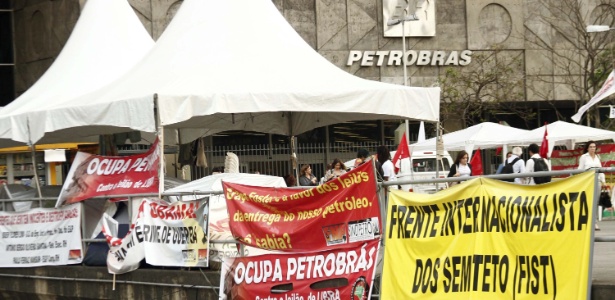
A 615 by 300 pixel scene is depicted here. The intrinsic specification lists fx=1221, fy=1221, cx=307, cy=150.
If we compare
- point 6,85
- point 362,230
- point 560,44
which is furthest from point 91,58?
point 560,44

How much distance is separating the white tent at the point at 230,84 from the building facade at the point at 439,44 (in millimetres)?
26354

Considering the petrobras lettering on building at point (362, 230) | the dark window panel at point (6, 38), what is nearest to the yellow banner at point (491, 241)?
the petrobras lettering on building at point (362, 230)

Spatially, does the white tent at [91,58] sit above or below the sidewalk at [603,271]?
above

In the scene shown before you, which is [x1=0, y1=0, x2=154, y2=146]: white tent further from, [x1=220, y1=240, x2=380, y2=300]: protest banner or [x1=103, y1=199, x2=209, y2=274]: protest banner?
[x1=220, y1=240, x2=380, y2=300]: protest banner

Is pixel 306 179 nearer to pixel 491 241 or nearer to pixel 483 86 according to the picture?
pixel 491 241

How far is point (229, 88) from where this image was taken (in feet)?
54.5

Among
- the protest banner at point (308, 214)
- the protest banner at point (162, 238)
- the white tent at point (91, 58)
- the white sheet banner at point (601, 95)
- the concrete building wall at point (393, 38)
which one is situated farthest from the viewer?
the concrete building wall at point (393, 38)

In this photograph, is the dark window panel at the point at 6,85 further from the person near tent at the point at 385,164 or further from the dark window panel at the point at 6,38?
the person near tent at the point at 385,164

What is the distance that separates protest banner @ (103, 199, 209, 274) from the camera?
14.6m

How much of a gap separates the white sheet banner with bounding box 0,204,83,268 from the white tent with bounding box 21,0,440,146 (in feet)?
4.23

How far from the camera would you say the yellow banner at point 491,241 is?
32.4ft

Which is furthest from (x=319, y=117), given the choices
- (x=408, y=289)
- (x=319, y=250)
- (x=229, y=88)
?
(x=408, y=289)

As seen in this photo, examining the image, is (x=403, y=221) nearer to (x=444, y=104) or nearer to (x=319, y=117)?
→ (x=319, y=117)

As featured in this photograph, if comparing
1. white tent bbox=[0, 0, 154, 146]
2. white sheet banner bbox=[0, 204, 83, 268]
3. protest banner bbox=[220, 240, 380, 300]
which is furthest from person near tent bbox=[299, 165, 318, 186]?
protest banner bbox=[220, 240, 380, 300]
